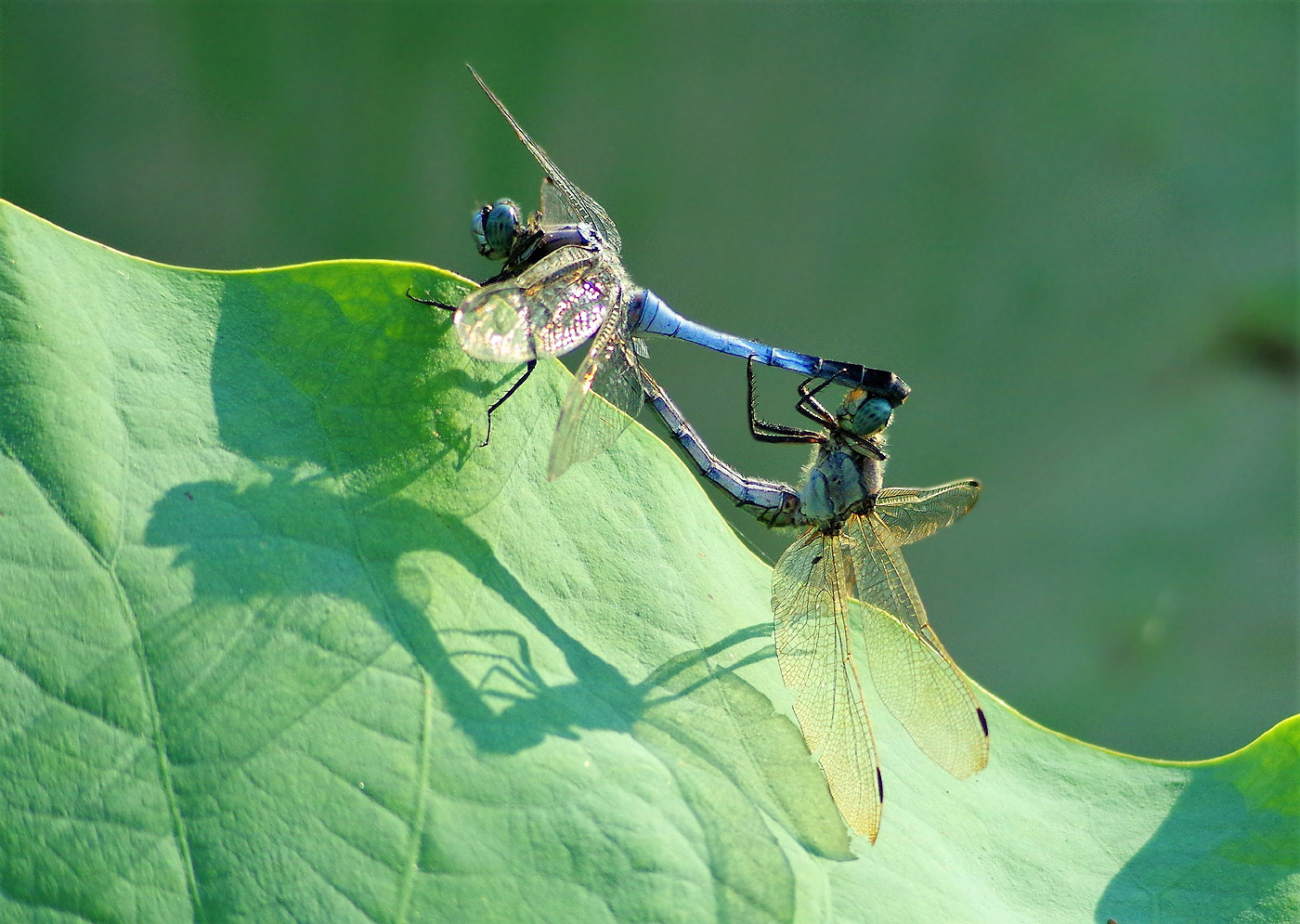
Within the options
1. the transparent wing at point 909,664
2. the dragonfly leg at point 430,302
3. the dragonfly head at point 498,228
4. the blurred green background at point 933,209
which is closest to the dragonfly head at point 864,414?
the transparent wing at point 909,664

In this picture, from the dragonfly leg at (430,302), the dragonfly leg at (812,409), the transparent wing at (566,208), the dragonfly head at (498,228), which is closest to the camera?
the dragonfly leg at (430,302)

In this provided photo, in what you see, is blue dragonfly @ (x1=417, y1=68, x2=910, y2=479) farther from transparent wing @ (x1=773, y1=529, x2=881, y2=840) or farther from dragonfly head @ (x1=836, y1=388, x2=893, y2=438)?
transparent wing @ (x1=773, y1=529, x2=881, y2=840)

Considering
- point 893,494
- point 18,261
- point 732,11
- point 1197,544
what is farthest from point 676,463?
point 1197,544

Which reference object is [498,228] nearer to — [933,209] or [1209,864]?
[1209,864]

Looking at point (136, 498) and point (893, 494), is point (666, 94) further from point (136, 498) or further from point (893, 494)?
point (136, 498)

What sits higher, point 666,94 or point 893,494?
point 666,94

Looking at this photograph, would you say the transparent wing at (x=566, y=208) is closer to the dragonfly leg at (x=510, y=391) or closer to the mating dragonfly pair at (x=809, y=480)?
the mating dragonfly pair at (x=809, y=480)
